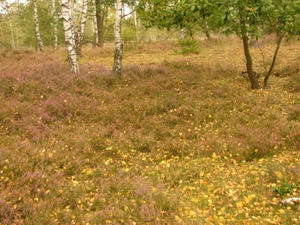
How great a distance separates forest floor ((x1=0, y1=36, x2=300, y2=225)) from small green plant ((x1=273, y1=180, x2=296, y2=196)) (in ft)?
0.07

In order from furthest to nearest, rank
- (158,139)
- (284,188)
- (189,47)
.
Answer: (189,47), (158,139), (284,188)

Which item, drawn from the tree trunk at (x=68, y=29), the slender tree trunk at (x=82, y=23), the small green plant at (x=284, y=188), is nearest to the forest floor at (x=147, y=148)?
the small green plant at (x=284, y=188)

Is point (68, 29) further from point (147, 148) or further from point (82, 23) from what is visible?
point (82, 23)

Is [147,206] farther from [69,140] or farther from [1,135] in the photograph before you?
[1,135]

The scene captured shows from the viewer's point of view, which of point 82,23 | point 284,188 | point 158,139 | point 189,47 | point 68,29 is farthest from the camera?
point 82,23

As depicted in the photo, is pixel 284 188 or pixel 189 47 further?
pixel 189 47

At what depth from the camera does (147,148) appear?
7.79 metres

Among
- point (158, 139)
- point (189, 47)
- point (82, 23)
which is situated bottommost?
point (158, 139)

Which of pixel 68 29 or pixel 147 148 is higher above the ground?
pixel 68 29

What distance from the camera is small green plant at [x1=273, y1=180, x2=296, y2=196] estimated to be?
212 inches

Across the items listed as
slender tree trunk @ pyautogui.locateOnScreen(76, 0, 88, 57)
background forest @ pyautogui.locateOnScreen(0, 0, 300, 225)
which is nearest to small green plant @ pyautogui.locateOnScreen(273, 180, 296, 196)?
background forest @ pyautogui.locateOnScreen(0, 0, 300, 225)

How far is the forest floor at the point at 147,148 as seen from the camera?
502 cm

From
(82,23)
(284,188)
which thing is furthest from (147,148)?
(82,23)

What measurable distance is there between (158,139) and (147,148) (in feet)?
2.02
